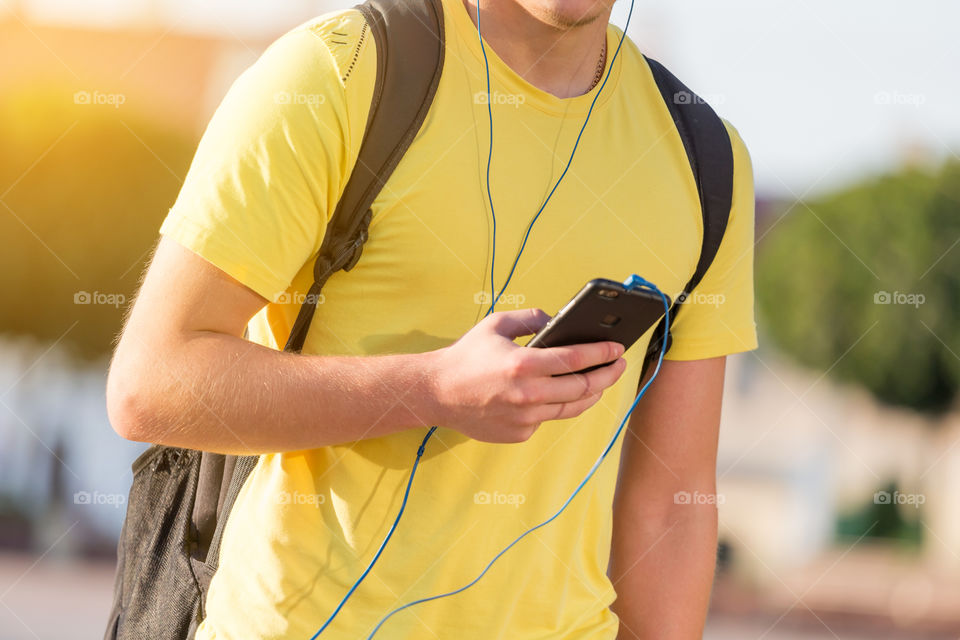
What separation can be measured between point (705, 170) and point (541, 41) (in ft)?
1.35

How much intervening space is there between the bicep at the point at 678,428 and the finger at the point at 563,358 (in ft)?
2.20

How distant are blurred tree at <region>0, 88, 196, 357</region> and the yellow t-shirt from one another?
15150 mm

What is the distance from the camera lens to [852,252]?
64.6ft

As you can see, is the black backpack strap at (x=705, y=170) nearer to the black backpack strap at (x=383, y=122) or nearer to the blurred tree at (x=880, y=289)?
the black backpack strap at (x=383, y=122)

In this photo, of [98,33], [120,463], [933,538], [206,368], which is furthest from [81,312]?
[206,368]

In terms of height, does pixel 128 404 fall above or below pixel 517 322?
below

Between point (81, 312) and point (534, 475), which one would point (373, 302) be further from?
point (81, 312)

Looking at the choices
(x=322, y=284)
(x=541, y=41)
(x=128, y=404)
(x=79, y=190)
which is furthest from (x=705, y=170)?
(x=79, y=190)

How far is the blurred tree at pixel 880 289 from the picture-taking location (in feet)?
61.4

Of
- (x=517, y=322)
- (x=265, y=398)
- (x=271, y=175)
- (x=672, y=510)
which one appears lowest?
(x=672, y=510)

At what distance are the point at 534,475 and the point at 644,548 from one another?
0.54 m

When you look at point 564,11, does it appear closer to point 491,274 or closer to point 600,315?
point 491,274

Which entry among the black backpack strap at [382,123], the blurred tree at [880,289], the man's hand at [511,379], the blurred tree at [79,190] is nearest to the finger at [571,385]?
the man's hand at [511,379]

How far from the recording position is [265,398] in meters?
1.61
